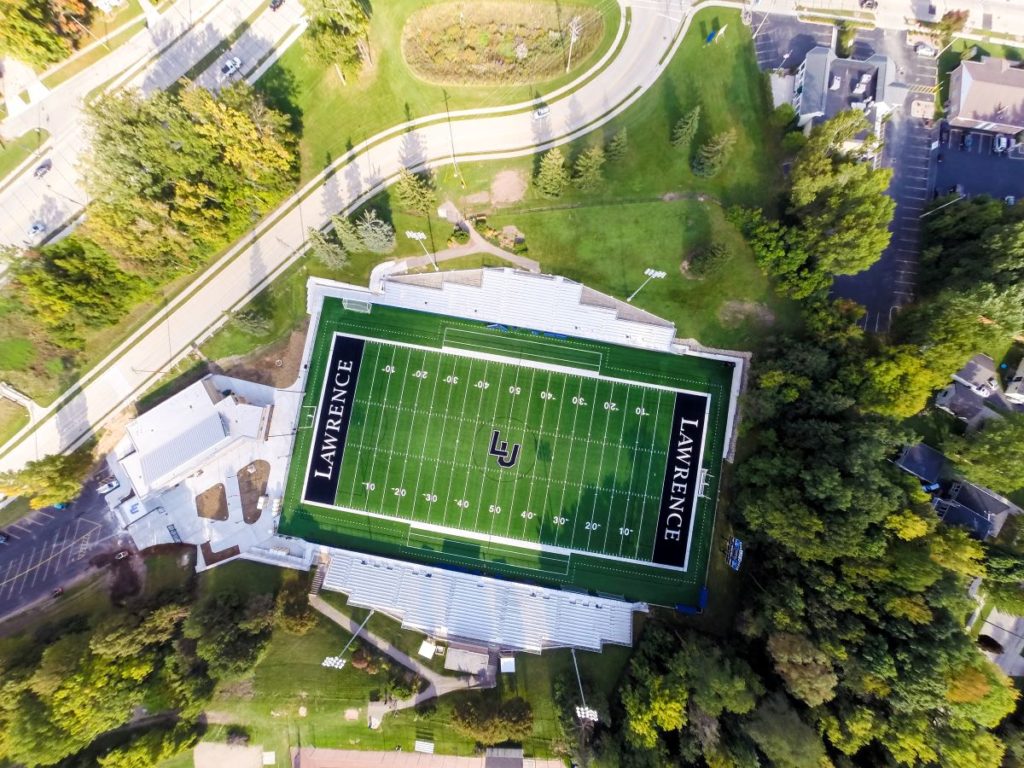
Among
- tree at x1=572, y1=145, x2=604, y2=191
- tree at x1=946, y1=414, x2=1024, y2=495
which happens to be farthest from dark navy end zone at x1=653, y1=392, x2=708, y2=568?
tree at x1=572, y1=145, x2=604, y2=191

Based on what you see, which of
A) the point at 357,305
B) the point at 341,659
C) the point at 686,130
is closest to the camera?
the point at 341,659

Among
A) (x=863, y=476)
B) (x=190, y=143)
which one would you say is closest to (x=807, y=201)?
(x=863, y=476)

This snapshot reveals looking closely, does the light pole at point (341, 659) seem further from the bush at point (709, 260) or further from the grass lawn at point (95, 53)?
the grass lawn at point (95, 53)

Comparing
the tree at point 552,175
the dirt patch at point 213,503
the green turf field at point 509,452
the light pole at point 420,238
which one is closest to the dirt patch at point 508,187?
the tree at point 552,175

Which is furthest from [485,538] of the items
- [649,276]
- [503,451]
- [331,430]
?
[649,276]

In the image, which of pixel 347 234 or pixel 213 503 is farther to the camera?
pixel 213 503

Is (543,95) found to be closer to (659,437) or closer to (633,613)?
(659,437)

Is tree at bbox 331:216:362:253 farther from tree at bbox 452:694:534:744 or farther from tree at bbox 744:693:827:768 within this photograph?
tree at bbox 744:693:827:768

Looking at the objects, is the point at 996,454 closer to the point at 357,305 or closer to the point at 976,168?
the point at 976,168
